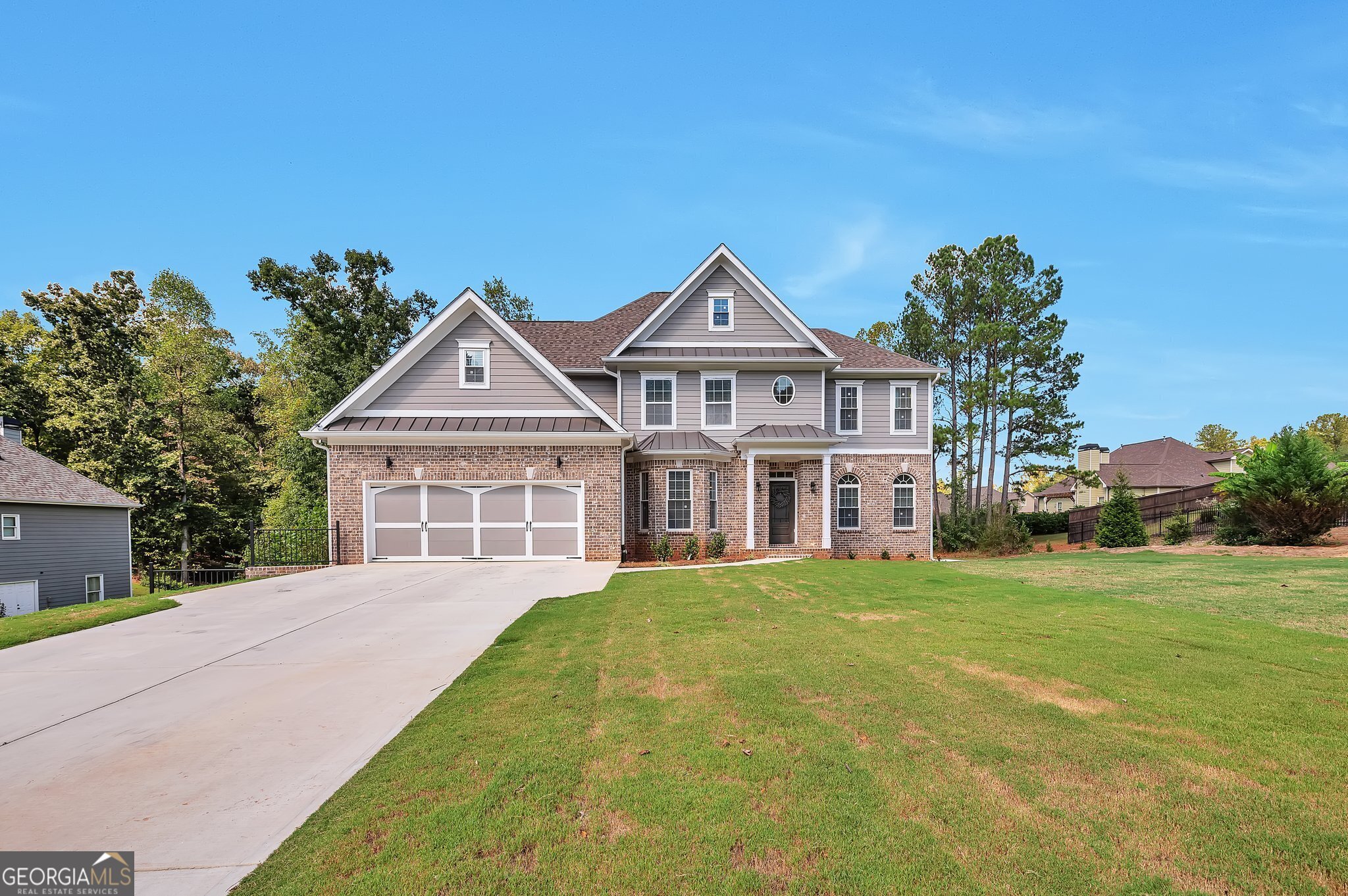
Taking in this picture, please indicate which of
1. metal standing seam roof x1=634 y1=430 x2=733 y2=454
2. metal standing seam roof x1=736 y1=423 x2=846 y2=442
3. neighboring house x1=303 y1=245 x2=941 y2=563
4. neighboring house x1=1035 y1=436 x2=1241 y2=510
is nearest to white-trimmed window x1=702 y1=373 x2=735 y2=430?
neighboring house x1=303 y1=245 x2=941 y2=563

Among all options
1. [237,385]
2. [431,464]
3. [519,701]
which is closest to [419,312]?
[237,385]

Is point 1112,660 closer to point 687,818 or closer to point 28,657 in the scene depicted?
point 687,818

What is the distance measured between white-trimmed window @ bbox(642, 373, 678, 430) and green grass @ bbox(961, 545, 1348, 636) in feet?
31.1

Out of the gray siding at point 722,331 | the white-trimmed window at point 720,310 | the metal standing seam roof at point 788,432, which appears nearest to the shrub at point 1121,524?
the metal standing seam roof at point 788,432

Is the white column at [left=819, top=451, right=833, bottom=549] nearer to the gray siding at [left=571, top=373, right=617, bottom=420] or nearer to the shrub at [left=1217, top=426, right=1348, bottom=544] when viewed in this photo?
the gray siding at [left=571, top=373, right=617, bottom=420]

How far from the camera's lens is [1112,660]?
5898 millimetres

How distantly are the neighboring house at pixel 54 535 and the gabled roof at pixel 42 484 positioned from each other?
0.10ft

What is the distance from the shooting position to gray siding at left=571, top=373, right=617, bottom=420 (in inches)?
778

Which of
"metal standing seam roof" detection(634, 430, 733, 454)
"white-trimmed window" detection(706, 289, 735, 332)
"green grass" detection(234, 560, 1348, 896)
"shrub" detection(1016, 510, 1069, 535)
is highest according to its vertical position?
"white-trimmed window" detection(706, 289, 735, 332)

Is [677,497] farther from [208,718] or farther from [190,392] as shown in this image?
[190,392]

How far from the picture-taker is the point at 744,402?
19.4 meters

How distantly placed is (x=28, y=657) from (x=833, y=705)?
9194mm

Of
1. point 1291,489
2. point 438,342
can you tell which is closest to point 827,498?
point 438,342

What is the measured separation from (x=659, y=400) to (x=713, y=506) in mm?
3809
